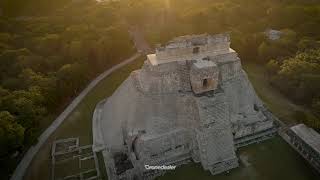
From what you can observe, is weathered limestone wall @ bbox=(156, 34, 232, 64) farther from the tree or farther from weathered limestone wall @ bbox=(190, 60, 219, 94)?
the tree

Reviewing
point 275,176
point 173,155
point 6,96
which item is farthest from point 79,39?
point 275,176

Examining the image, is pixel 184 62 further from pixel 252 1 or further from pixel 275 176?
pixel 252 1

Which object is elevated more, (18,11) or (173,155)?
(18,11)

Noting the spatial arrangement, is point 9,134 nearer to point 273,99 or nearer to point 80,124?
point 80,124

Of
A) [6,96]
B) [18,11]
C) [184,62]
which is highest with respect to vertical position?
[18,11]

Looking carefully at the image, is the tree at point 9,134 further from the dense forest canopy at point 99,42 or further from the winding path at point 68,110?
the winding path at point 68,110

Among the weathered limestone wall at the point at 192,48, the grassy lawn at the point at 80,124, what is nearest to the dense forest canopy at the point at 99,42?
the grassy lawn at the point at 80,124

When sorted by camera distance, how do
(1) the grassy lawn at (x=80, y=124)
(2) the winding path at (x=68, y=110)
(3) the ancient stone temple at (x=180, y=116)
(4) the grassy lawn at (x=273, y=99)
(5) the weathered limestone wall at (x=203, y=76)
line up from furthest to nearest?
(4) the grassy lawn at (x=273, y=99)
(2) the winding path at (x=68, y=110)
(1) the grassy lawn at (x=80, y=124)
(3) the ancient stone temple at (x=180, y=116)
(5) the weathered limestone wall at (x=203, y=76)
